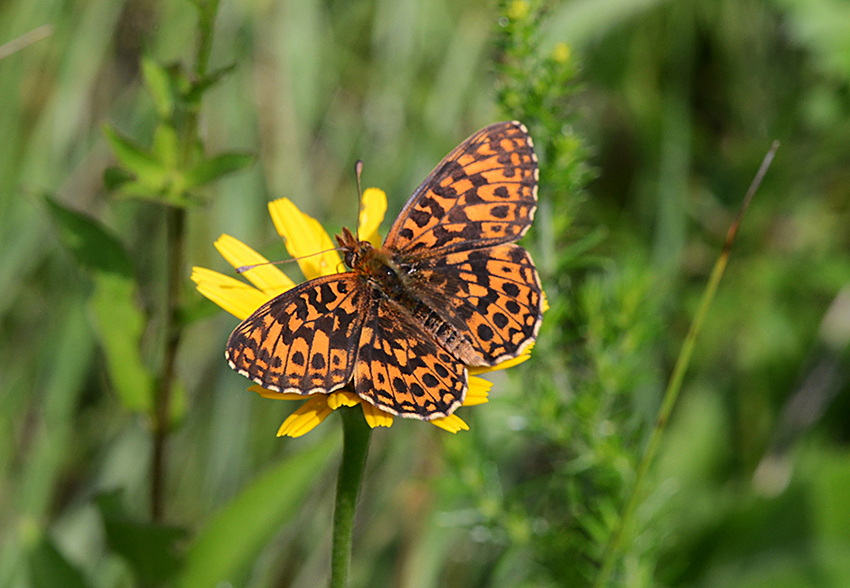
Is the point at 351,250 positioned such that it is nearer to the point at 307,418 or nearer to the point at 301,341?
the point at 301,341

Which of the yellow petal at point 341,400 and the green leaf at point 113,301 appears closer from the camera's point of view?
the yellow petal at point 341,400

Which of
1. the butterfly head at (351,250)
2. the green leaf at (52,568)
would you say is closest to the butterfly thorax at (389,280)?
the butterfly head at (351,250)

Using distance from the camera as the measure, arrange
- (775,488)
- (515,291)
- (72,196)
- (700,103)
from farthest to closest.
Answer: (700,103) → (72,196) → (775,488) → (515,291)

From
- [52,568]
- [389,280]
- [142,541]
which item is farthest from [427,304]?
[52,568]

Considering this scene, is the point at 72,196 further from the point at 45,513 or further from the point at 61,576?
the point at 61,576

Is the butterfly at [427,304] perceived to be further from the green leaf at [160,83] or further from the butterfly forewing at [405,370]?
the green leaf at [160,83]

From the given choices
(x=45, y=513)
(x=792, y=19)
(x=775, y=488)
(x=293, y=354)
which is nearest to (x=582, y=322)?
(x=293, y=354)
